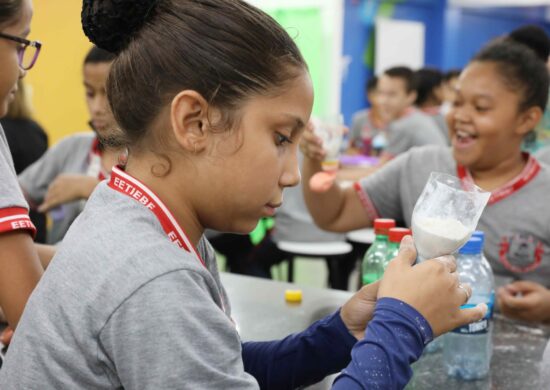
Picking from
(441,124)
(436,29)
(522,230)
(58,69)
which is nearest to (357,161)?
(441,124)

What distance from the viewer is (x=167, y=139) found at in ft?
3.24

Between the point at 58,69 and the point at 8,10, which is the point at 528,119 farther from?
the point at 58,69

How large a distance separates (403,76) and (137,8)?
6.05 m

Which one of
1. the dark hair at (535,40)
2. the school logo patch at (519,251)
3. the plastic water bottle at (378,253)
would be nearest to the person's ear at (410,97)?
the dark hair at (535,40)

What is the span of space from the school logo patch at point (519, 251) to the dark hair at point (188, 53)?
1246 millimetres

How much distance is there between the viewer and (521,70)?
6.79ft

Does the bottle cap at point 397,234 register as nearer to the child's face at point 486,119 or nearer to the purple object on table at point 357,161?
the child's face at point 486,119

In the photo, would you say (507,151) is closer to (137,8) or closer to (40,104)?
(137,8)

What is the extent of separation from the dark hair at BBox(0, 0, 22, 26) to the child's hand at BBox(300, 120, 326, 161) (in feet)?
3.12

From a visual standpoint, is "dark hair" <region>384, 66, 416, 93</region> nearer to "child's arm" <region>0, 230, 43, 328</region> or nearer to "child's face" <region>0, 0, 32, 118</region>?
"child's face" <region>0, 0, 32, 118</region>

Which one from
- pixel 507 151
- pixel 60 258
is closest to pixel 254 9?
pixel 60 258

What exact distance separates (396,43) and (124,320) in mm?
11125

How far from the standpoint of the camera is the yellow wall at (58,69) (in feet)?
19.0

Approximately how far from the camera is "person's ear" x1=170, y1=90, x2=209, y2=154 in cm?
94
